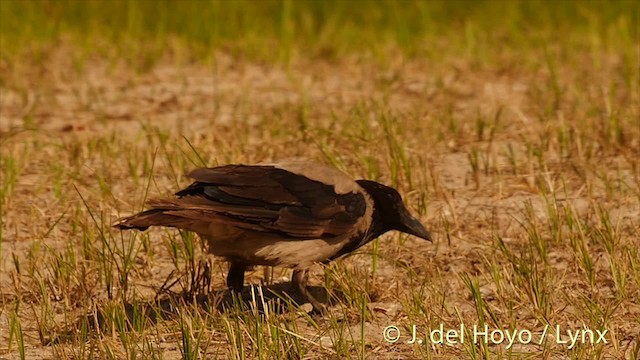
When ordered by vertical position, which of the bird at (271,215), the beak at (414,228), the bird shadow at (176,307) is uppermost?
the bird at (271,215)

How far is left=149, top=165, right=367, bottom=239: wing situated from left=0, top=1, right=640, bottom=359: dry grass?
0.27 meters

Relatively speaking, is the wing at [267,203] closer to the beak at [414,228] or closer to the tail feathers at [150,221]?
the tail feathers at [150,221]

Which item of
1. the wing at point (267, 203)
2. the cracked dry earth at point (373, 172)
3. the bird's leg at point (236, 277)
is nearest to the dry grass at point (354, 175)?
the cracked dry earth at point (373, 172)

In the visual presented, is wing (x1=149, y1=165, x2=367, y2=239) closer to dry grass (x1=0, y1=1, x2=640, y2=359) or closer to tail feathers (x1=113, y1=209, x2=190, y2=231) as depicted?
tail feathers (x1=113, y1=209, x2=190, y2=231)

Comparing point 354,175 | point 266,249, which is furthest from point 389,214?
point 354,175

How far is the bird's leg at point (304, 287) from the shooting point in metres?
5.51

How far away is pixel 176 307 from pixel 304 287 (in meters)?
0.62

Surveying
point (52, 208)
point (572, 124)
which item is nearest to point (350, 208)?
point (52, 208)

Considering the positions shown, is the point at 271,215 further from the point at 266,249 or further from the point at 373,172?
the point at 373,172

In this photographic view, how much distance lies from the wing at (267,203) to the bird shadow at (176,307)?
291 mm

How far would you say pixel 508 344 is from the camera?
5027mm

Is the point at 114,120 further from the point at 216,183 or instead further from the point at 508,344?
the point at 508,344

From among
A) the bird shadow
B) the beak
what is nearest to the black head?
the beak

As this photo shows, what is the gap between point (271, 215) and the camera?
→ 5.37 metres
